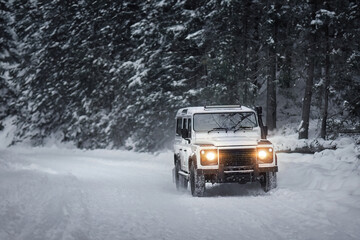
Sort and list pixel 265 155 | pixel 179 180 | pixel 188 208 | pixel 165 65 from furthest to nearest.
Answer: pixel 165 65 < pixel 179 180 < pixel 265 155 < pixel 188 208

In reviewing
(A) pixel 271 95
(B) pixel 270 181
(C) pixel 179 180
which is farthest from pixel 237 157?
(A) pixel 271 95

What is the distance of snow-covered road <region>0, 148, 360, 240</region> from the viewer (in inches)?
292

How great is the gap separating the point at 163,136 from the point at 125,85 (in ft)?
14.4

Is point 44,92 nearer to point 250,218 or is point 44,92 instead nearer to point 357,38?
point 357,38

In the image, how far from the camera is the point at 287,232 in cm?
719

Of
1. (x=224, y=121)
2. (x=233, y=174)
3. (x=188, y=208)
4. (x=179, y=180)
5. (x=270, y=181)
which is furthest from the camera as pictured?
(x=179, y=180)

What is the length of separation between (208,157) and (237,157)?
673 mm

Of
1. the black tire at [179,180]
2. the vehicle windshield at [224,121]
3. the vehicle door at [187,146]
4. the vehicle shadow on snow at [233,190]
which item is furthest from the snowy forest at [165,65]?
the black tire at [179,180]

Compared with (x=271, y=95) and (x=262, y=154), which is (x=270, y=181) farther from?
(x=271, y=95)

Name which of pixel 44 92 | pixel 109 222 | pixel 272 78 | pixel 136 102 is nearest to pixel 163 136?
pixel 136 102

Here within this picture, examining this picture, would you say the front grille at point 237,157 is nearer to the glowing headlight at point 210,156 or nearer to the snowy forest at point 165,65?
the glowing headlight at point 210,156

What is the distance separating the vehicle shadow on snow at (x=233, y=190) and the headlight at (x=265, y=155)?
0.82 metres

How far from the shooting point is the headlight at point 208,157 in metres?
11.4

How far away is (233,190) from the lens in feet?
42.3
